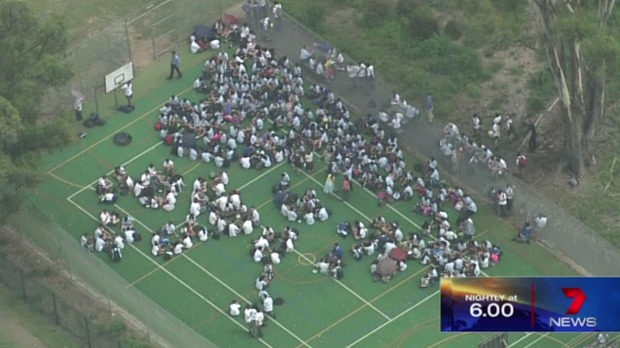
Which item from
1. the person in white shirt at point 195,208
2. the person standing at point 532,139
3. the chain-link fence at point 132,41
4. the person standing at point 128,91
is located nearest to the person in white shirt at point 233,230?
the person in white shirt at point 195,208

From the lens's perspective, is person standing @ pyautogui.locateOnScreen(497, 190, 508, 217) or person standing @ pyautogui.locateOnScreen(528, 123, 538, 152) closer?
person standing @ pyautogui.locateOnScreen(497, 190, 508, 217)

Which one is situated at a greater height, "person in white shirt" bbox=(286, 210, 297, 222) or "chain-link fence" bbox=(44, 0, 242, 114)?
"chain-link fence" bbox=(44, 0, 242, 114)

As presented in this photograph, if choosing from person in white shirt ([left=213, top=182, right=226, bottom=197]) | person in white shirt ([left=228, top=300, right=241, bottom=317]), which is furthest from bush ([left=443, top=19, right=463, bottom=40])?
person in white shirt ([left=228, top=300, right=241, bottom=317])

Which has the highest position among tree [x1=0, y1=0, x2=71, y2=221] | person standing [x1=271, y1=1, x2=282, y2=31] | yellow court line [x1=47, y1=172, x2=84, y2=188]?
tree [x1=0, y1=0, x2=71, y2=221]

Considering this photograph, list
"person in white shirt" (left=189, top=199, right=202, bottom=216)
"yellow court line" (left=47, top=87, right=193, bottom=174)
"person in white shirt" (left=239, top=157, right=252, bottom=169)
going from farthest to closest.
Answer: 1. "yellow court line" (left=47, top=87, right=193, bottom=174)
2. "person in white shirt" (left=239, top=157, right=252, bottom=169)
3. "person in white shirt" (left=189, top=199, right=202, bottom=216)

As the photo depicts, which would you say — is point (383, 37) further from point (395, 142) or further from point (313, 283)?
point (313, 283)

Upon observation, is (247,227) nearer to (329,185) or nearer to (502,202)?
(329,185)

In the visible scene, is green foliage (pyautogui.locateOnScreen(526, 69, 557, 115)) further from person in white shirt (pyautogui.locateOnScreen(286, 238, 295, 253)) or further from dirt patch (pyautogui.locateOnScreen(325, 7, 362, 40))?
person in white shirt (pyautogui.locateOnScreen(286, 238, 295, 253))
